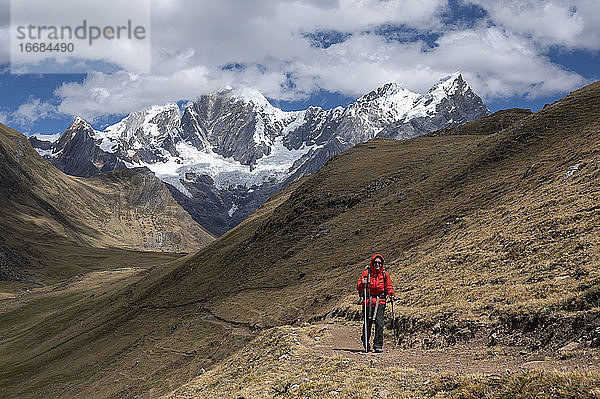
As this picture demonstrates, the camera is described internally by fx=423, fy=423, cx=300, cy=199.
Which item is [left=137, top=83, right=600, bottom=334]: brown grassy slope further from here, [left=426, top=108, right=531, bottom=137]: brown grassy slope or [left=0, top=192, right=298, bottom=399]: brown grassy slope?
[left=426, top=108, right=531, bottom=137]: brown grassy slope

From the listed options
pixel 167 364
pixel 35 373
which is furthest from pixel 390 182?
pixel 35 373

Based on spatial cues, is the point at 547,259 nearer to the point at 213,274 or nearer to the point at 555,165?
the point at 555,165

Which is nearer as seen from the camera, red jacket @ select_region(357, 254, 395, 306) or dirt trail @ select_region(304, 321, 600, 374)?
dirt trail @ select_region(304, 321, 600, 374)

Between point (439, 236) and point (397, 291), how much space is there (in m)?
9.46

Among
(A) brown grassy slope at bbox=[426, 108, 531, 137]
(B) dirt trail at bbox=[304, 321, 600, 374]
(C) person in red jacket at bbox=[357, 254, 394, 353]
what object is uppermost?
(A) brown grassy slope at bbox=[426, 108, 531, 137]

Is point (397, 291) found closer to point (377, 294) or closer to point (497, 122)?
point (377, 294)

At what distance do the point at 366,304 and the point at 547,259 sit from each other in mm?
8302

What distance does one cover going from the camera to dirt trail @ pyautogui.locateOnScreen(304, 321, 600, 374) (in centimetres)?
999

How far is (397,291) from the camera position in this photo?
24781 millimetres

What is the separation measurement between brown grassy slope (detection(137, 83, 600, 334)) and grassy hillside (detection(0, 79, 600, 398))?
0.56ft

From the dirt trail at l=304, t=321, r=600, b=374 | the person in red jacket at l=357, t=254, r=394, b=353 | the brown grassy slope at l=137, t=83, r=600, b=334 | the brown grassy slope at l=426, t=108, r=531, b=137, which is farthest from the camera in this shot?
the brown grassy slope at l=426, t=108, r=531, b=137

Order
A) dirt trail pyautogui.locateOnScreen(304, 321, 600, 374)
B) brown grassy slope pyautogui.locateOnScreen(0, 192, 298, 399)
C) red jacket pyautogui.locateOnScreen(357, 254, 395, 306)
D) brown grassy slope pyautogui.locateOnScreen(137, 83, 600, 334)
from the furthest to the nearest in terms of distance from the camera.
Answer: brown grassy slope pyautogui.locateOnScreen(0, 192, 298, 399)
brown grassy slope pyautogui.locateOnScreen(137, 83, 600, 334)
red jacket pyautogui.locateOnScreen(357, 254, 395, 306)
dirt trail pyautogui.locateOnScreen(304, 321, 600, 374)

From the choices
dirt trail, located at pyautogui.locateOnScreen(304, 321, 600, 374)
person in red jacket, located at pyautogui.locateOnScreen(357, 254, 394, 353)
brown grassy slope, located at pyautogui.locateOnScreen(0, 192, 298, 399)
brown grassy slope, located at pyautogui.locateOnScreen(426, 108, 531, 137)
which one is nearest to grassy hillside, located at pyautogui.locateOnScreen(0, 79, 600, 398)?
dirt trail, located at pyautogui.locateOnScreen(304, 321, 600, 374)

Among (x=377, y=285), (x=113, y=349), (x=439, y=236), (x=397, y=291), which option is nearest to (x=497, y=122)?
(x=439, y=236)
